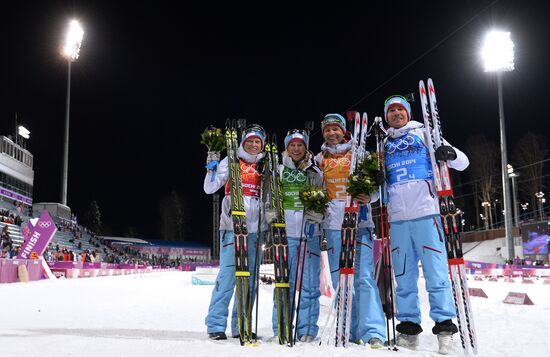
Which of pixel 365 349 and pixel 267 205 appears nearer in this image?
pixel 365 349

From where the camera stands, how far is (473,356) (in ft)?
13.0

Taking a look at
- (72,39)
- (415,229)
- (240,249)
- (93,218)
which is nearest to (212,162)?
(240,249)

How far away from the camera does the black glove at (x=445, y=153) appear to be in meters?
4.39

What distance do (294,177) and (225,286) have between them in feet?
4.57

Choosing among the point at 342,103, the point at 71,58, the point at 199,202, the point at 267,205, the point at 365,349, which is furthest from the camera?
the point at 199,202

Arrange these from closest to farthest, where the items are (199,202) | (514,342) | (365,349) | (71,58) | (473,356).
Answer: (473,356) < (365,349) < (514,342) < (71,58) < (199,202)

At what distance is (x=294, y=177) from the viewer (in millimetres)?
5340

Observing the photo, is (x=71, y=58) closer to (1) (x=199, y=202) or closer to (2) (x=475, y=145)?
(2) (x=475, y=145)

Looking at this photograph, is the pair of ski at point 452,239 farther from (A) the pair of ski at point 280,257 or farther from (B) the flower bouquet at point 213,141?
(B) the flower bouquet at point 213,141

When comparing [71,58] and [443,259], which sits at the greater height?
[71,58]

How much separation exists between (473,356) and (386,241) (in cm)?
153

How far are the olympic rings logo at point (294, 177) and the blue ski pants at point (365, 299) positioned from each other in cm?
87

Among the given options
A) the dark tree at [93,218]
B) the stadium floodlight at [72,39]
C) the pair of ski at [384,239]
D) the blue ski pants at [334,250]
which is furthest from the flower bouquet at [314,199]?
the dark tree at [93,218]

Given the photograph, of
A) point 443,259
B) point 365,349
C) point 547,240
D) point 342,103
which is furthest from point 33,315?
point 342,103
